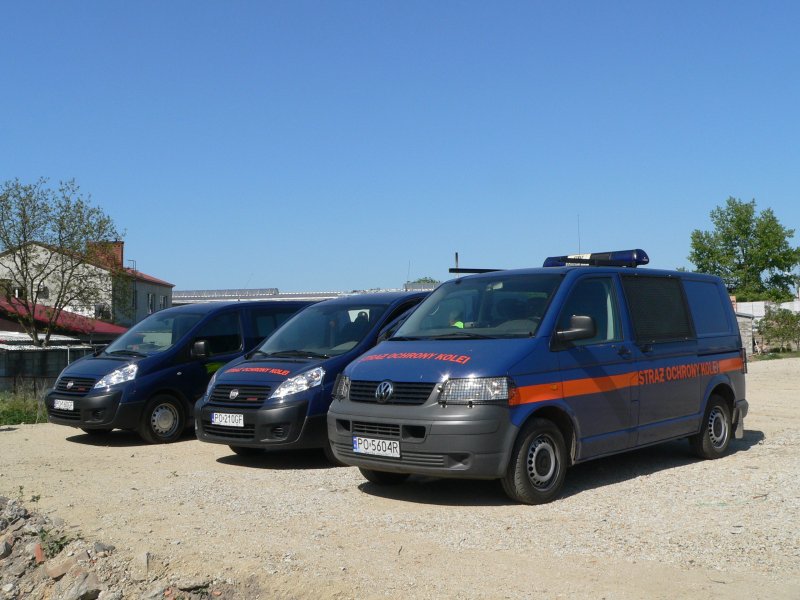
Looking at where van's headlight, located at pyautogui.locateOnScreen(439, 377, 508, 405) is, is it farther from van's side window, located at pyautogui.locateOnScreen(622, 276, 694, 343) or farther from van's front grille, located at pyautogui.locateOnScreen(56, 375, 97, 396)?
van's front grille, located at pyautogui.locateOnScreen(56, 375, 97, 396)

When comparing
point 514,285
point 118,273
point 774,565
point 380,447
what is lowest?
point 774,565

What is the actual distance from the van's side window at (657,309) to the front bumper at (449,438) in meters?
2.36

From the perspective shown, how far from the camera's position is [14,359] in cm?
2958

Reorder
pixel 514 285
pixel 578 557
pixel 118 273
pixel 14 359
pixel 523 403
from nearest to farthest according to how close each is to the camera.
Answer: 1. pixel 578 557
2. pixel 523 403
3. pixel 514 285
4. pixel 14 359
5. pixel 118 273

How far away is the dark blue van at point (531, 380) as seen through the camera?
23.6 ft

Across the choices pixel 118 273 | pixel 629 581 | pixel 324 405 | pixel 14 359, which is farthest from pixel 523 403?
pixel 118 273

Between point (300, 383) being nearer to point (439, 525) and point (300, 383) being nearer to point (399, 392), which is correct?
point (399, 392)

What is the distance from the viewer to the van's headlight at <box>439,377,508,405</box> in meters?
7.14

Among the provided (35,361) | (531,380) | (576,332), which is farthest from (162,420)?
(35,361)

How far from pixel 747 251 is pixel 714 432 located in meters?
64.7

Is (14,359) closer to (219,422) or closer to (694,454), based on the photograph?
(219,422)

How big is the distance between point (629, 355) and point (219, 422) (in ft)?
14.4

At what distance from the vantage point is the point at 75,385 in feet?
40.0

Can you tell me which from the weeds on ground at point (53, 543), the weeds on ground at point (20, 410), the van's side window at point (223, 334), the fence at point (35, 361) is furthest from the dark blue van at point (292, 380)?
the fence at point (35, 361)
